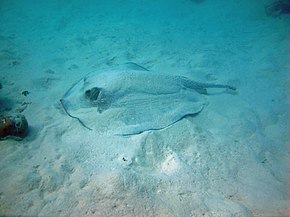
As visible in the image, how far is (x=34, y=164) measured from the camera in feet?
10.6

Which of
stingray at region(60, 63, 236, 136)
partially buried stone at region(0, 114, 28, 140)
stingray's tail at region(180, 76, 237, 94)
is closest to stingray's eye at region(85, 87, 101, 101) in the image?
stingray at region(60, 63, 236, 136)

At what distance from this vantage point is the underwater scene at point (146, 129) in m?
2.75

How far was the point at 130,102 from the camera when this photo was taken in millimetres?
4105

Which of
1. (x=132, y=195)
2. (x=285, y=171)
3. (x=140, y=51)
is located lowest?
(x=140, y=51)

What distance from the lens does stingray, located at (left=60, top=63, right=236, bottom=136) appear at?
382 cm

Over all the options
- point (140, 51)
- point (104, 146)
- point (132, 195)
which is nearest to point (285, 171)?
point (132, 195)

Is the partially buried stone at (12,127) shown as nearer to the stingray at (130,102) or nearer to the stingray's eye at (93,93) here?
the stingray at (130,102)

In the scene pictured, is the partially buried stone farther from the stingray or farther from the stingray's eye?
the stingray's eye

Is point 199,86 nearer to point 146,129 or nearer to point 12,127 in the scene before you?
point 146,129

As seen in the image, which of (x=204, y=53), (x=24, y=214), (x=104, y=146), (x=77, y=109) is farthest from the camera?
(x=204, y=53)

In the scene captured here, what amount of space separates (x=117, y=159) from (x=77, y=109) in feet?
4.30

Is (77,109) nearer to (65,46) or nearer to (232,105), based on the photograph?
(232,105)

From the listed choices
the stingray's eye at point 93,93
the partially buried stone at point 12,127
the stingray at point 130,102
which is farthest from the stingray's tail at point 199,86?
the partially buried stone at point 12,127

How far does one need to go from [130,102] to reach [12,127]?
1944 mm
